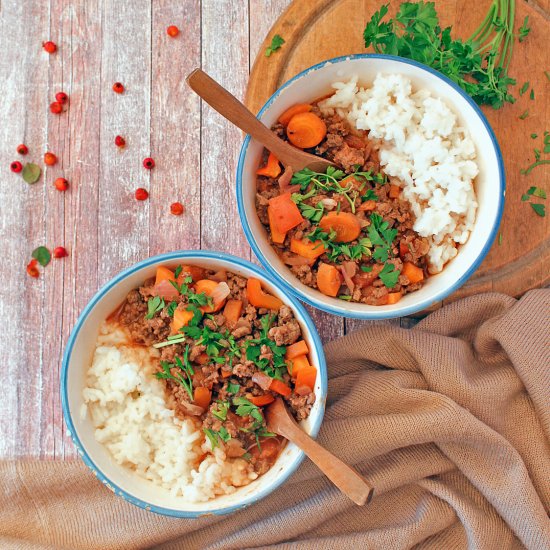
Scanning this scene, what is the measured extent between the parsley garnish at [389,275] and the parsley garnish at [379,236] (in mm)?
31

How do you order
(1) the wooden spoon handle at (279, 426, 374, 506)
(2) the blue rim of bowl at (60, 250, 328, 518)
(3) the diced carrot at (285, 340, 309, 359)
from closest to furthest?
(1) the wooden spoon handle at (279, 426, 374, 506) < (2) the blue rim of bowl at (60, 250, 328, 518) < (3) the diced carrot at (285, 340, 309, 359)

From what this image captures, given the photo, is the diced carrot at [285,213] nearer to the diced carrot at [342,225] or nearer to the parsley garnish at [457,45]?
the diced carrot at [342,225]

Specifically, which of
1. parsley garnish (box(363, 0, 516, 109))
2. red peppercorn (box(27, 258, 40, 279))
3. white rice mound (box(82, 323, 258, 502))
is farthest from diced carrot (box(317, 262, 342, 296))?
red peppercorn (box(27, 258, 40, 279))

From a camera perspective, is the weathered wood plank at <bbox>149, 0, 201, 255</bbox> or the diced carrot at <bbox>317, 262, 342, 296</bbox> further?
the weathered wood plank at <bbox>149, 0, 201, 255</bbox>

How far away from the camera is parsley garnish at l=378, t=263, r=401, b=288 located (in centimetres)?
231

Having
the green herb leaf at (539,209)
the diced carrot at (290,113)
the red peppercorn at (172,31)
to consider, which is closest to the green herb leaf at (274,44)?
the diced carrot at (290,113)

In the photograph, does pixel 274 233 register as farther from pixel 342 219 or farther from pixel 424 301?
pixel 424 301

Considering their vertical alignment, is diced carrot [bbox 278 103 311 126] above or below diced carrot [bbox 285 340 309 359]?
above

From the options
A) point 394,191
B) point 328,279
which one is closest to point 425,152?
point 394,191

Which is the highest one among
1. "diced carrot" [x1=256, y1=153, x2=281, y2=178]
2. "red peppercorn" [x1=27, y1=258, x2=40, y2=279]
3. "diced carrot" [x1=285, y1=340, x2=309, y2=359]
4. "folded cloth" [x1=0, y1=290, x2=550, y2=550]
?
"diced carrot" [x1=256, y1=153, x2=281, y2=178]

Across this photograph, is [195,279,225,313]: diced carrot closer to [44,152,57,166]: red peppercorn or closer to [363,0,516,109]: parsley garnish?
[44,152,57,166]: red peppercorn

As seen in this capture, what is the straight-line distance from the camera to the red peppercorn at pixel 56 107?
2.74m

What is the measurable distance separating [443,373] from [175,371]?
1014 millimetres

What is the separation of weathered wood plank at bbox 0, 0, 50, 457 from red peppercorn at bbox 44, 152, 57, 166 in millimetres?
47
